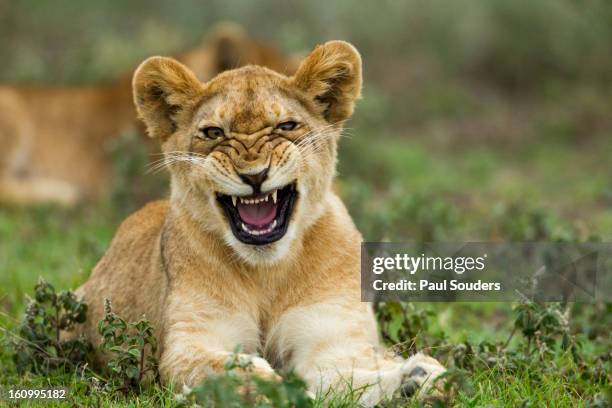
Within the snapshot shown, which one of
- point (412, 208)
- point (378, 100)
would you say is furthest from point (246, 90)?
point (378, 100)

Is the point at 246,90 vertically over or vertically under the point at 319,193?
over

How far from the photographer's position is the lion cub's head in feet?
13.8

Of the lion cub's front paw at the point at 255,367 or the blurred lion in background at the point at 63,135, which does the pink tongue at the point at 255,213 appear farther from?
the blurred lion in background at the point at 63,135

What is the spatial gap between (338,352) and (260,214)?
638mm

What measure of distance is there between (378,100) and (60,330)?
8.92 meters

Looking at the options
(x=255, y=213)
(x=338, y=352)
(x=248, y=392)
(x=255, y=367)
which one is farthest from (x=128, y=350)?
(x=248, y=392)

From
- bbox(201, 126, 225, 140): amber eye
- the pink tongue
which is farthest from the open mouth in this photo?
bbox(201, 126, 225, 140): amber eye

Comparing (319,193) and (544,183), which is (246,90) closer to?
(319,193)

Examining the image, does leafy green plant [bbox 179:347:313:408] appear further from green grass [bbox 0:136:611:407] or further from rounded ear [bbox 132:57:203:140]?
rounded ear [bbox 132:57:203:140]

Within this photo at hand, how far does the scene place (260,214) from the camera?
4.30 meters

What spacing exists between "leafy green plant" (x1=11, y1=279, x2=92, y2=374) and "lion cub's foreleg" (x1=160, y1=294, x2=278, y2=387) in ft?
2.21

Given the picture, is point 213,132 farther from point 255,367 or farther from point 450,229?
point 450,229

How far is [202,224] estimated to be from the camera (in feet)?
14.9

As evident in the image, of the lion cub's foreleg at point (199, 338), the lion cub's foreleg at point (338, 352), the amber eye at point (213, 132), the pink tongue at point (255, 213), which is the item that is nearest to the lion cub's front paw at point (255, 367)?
the lion cub's foreleg at point (199, 338)
